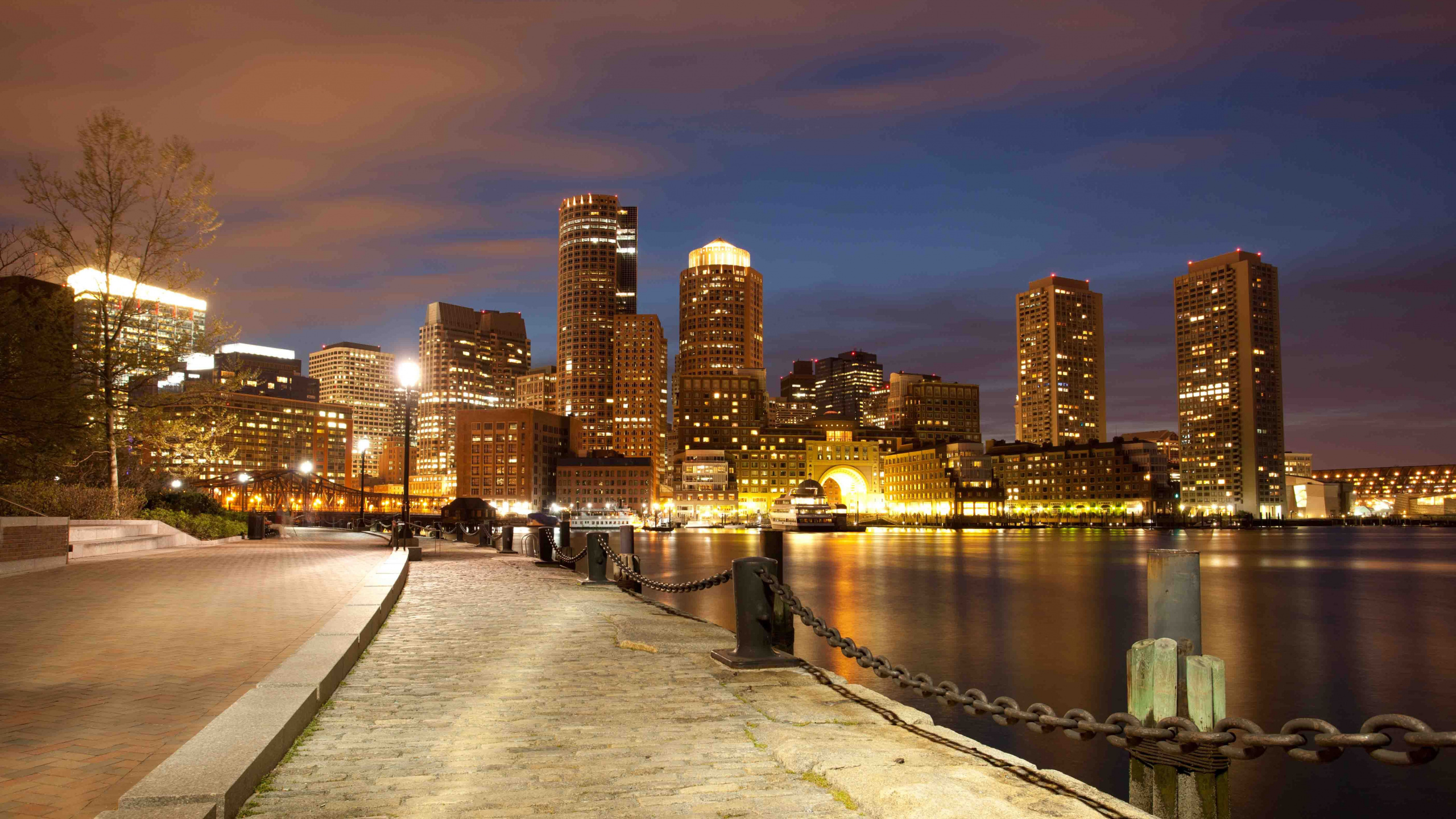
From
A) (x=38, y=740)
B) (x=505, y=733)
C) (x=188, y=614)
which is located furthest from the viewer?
(x=188, y=614)

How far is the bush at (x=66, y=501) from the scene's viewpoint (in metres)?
22.5

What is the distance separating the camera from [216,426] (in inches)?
1225

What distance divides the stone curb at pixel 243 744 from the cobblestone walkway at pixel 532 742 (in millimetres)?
165

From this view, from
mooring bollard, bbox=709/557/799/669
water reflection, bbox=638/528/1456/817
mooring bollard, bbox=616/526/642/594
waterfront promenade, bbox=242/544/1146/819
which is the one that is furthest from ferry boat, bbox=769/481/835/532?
waterfront promenade, bbox=242/544/1146/819

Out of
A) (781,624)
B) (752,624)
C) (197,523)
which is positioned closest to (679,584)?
(781,624)

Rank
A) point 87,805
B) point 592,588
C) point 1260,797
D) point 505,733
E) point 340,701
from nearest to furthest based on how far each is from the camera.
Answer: point 87,805 → point 505,733 → point 340,701 → point 1260,797 → point 592,588

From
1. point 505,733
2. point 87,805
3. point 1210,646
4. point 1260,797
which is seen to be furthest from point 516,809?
point 1210,646

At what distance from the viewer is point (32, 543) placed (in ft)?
62.8

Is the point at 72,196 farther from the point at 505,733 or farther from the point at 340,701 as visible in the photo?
the point at 505,733

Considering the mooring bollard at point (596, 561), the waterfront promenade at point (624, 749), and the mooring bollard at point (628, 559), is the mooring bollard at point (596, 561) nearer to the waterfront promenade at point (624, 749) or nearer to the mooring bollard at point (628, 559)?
the mooring bollard at point (628, 559)

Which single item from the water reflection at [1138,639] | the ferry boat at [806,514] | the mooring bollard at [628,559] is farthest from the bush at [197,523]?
the ferry boat at [806,514]

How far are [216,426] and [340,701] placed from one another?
27467 millimetres

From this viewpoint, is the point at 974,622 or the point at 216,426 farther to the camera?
the point at 974,622

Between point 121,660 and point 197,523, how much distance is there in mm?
28638
